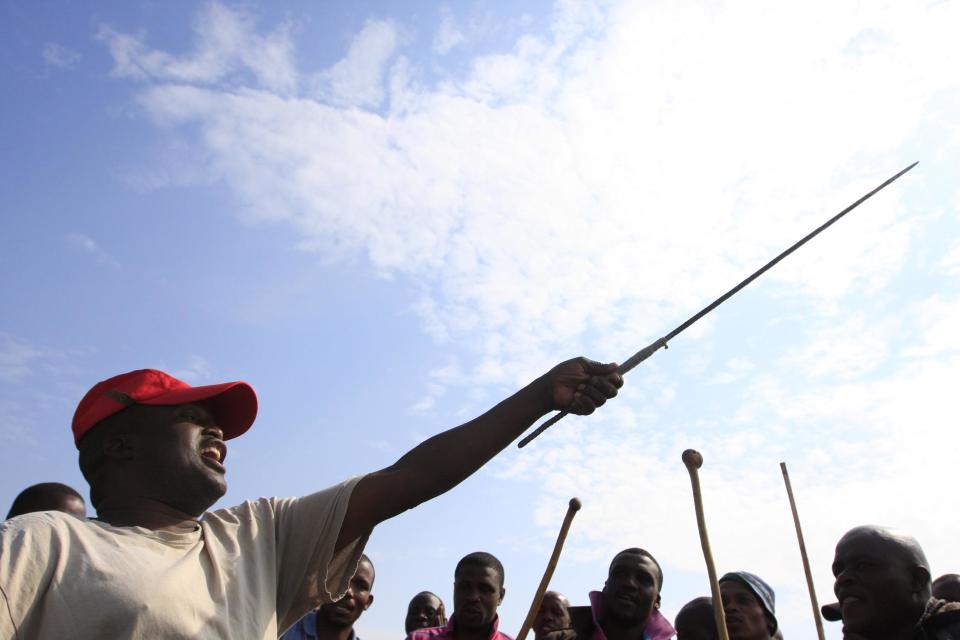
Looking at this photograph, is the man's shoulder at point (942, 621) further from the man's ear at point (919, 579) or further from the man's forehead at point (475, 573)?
the man's forehead at point (475, 573)

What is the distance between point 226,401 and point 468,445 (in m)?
0.91

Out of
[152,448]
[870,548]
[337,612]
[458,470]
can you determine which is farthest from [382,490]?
[337,612]

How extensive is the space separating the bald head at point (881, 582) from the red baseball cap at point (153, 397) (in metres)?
3.60

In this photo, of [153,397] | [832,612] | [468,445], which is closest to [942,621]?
[832,612]

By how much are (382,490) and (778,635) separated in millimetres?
4498

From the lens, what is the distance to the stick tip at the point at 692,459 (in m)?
3.12

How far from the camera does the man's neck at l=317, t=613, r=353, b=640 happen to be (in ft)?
21.7

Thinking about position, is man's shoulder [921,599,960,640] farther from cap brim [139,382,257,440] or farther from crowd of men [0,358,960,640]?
cap brim [139,382,257,440]

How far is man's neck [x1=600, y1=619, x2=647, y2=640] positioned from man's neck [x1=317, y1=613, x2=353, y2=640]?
1.99 metres

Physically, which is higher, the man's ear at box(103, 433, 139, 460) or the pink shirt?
the man's ear at box(103, 433, 139, 460)

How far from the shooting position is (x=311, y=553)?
2795 mm

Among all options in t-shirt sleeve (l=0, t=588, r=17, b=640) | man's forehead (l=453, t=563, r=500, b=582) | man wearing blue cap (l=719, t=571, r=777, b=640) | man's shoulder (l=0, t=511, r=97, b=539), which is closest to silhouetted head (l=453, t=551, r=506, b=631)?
man's forehead (l=453, t=563, r=500, b=582)

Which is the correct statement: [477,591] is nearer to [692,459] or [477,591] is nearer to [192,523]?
[692,459]

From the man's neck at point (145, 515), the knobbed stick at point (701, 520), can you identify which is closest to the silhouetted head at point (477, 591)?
the knobbed stick at point (701, 520)
